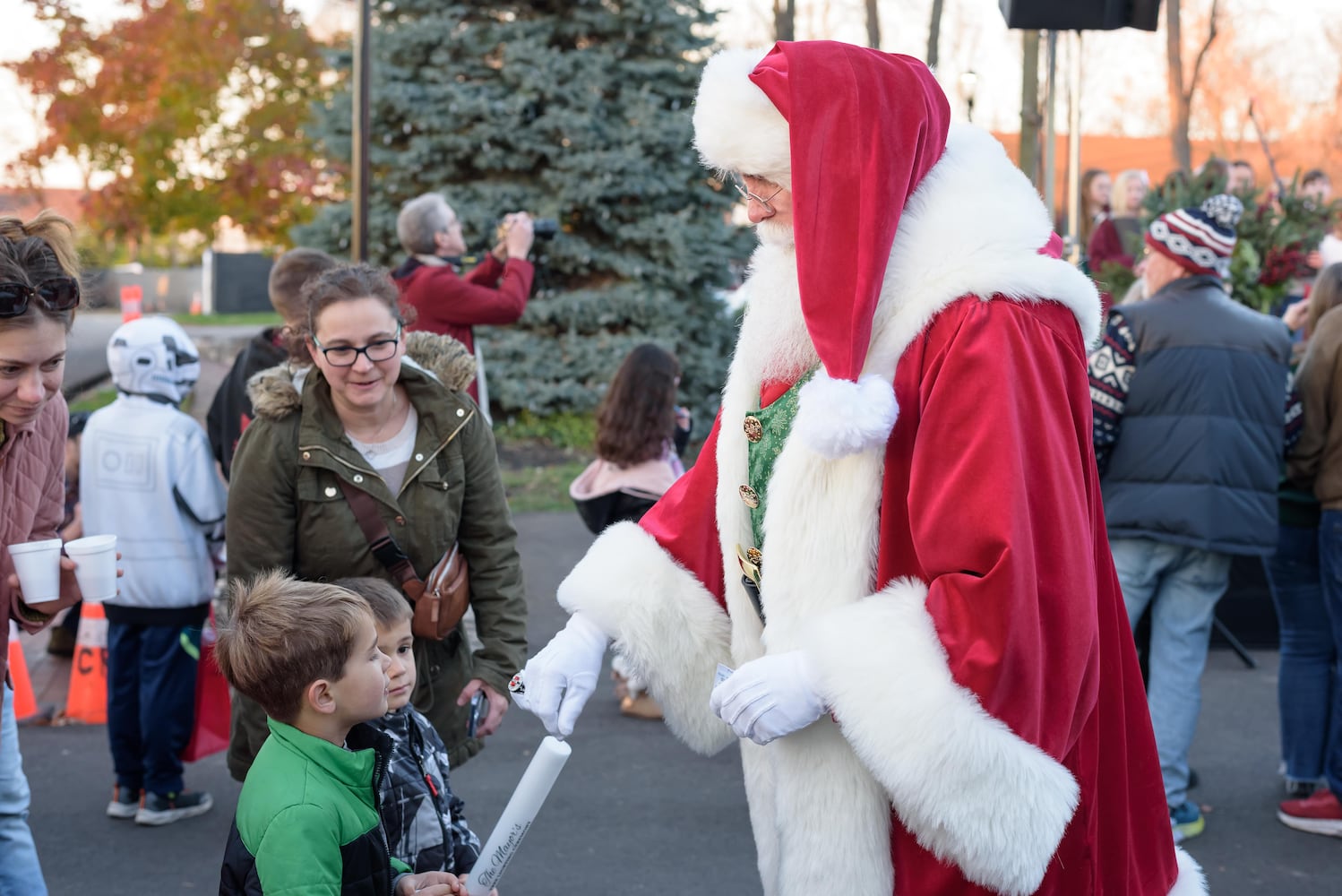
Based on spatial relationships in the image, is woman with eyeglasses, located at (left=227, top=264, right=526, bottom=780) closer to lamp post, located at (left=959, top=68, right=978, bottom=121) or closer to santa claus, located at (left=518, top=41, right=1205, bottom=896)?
santa claus, located at (left=518, top=41, right=1205, bottom=896)

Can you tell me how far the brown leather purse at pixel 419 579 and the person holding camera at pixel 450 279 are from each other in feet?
9.97

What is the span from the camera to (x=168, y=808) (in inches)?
184

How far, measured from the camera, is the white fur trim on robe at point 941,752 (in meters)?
1.93

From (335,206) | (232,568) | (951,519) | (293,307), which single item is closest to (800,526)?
(951,519)

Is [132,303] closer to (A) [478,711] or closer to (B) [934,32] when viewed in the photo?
(A) [478,711]

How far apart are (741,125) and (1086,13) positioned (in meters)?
4.13

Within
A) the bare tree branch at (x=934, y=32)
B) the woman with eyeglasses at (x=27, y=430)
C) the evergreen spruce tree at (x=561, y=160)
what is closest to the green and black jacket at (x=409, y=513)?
the woman with eyeglasses at (x=27, y=430)

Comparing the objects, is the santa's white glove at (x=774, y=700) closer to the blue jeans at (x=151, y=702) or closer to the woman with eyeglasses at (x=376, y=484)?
the woman with eyeglasses at (x=376, y=484)

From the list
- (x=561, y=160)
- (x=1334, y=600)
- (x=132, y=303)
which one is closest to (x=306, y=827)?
(x=1334, y=600)

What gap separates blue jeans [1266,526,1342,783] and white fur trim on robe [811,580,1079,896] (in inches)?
130

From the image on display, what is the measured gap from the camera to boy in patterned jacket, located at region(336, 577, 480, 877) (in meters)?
2.56

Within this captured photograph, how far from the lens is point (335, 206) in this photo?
11.8 meters

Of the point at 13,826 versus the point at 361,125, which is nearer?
the point at 13,826

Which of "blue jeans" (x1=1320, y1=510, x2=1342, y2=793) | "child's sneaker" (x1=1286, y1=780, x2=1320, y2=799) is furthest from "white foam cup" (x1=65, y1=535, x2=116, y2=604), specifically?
"child's sneaker" (x1=1286, y1=780, x2=1320, y2=799)
